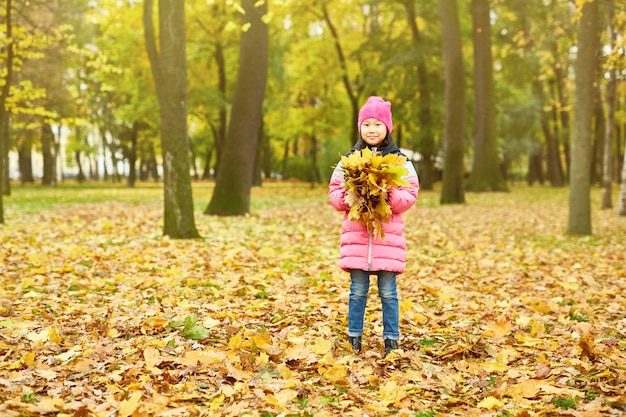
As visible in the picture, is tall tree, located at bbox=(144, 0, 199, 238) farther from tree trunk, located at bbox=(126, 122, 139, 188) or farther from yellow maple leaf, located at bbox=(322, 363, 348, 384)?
tree trunk, located at bbox=(126, 122, 139, 188)

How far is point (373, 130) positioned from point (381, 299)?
52.2 inches

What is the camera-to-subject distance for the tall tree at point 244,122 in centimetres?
1484

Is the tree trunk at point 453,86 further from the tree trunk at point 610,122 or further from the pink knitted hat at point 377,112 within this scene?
the pink knitted hat at point 377,112

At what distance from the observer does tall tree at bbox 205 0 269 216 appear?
1484 centimetres

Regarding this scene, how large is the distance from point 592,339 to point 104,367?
3.83 metres

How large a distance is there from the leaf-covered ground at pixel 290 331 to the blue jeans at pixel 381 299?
0.61ft

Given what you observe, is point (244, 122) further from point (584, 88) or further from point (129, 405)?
point (129, 405)

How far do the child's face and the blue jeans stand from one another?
3.40ft

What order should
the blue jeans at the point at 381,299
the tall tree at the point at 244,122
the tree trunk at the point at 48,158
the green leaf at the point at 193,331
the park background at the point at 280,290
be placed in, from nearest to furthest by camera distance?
1. the park background at the point at 280,290
2. the blue jeans at the point at 381,299
3. the green leaf at the point at 193,331
4. the tall tree at the point at 244,122
5. the tree trunk at the point at 48,158

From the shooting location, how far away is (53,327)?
16.8 ft

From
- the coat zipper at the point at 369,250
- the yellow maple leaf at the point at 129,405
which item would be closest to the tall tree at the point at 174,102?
the coat zipper at the point at 369,250

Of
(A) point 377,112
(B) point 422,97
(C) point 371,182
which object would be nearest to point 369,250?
(C) point 371,182

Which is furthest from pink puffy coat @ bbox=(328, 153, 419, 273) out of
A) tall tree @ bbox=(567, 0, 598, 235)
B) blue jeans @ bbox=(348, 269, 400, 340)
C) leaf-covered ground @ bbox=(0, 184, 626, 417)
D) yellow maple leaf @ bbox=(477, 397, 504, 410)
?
tall tree @ bbox=(567, 0, 598, 235)

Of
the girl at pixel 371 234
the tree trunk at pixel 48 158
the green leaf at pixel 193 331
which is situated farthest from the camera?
the tree trunk at pixel 48 158
